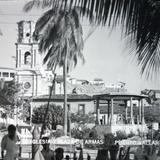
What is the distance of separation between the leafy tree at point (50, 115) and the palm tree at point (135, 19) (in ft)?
14.5

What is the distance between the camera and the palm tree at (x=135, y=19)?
1778 mm

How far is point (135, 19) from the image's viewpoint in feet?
6.10

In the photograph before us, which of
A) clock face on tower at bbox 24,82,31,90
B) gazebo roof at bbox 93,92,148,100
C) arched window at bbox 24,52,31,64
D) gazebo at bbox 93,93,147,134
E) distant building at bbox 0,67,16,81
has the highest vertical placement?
arched window at bbox 24,52,31,64

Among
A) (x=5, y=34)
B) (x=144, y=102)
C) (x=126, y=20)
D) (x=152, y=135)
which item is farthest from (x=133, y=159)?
(x=126, y=20)

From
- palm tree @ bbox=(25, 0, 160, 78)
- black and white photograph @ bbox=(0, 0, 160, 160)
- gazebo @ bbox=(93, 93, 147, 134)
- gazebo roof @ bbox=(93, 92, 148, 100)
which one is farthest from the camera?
gazebo roof @ bbox=(93, 92, 148, 100)

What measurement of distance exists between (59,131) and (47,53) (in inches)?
47.7

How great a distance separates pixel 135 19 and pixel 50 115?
5011 millimetres

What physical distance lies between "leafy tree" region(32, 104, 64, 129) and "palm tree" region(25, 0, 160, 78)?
14.5 feet

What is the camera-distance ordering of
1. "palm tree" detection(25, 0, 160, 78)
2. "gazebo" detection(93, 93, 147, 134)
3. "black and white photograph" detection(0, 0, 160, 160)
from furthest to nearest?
"gazebo" detection(93, 93, 147, 134)
"black and white photograph" detection(0, 0, 160, 160)
"palm tree" detection(25, 0, 160, 78)

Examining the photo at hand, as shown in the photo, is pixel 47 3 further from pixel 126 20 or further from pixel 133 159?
pixel 133 159

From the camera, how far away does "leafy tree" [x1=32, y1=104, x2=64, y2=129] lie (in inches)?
252

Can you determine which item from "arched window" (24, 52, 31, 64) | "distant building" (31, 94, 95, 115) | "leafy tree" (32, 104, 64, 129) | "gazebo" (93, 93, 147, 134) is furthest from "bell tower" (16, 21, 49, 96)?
"gazebo" (93, 93, 147, 134)

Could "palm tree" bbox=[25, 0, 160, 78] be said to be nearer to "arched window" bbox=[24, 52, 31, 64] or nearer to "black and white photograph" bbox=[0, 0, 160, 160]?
"black and white photograph" bbox=[0, 0, 160, 160]

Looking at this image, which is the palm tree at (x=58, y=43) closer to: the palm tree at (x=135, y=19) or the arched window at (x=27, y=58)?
the arched window at (x=27, y=58)
